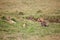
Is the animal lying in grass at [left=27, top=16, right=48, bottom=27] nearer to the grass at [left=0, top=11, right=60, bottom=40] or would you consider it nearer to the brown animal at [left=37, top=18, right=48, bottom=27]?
the brown animal at [left=37, top=18, right=48, bottom=27]

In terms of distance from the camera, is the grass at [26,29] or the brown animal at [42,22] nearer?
the grass at [26,29]

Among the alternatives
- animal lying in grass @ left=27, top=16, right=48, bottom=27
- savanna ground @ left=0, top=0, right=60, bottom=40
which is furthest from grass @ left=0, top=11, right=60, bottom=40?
animal lying in grass @ left=27, top=16, right=48, bottom=27

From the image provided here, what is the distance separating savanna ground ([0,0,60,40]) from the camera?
12.6ft

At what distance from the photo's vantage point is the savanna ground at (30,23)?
384 centimetres

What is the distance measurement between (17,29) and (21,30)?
3.8 inches

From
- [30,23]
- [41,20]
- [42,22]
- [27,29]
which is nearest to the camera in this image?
[27,29]

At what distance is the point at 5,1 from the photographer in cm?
580

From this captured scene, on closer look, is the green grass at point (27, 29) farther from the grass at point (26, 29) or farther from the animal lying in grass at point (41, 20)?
the animal lying in grass at point (41, 20)

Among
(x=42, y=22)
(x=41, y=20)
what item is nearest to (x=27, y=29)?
(x=42, y=22)

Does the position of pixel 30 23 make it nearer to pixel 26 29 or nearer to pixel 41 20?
pixel 26 29

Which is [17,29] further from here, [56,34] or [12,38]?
[56,34]

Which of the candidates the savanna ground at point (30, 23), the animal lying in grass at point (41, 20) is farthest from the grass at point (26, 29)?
the animal lying in grass at point (41, 20)

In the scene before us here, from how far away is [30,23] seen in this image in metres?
4.34

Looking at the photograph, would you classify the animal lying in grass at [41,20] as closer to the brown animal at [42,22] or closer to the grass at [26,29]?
the brown animal at [42,22]
